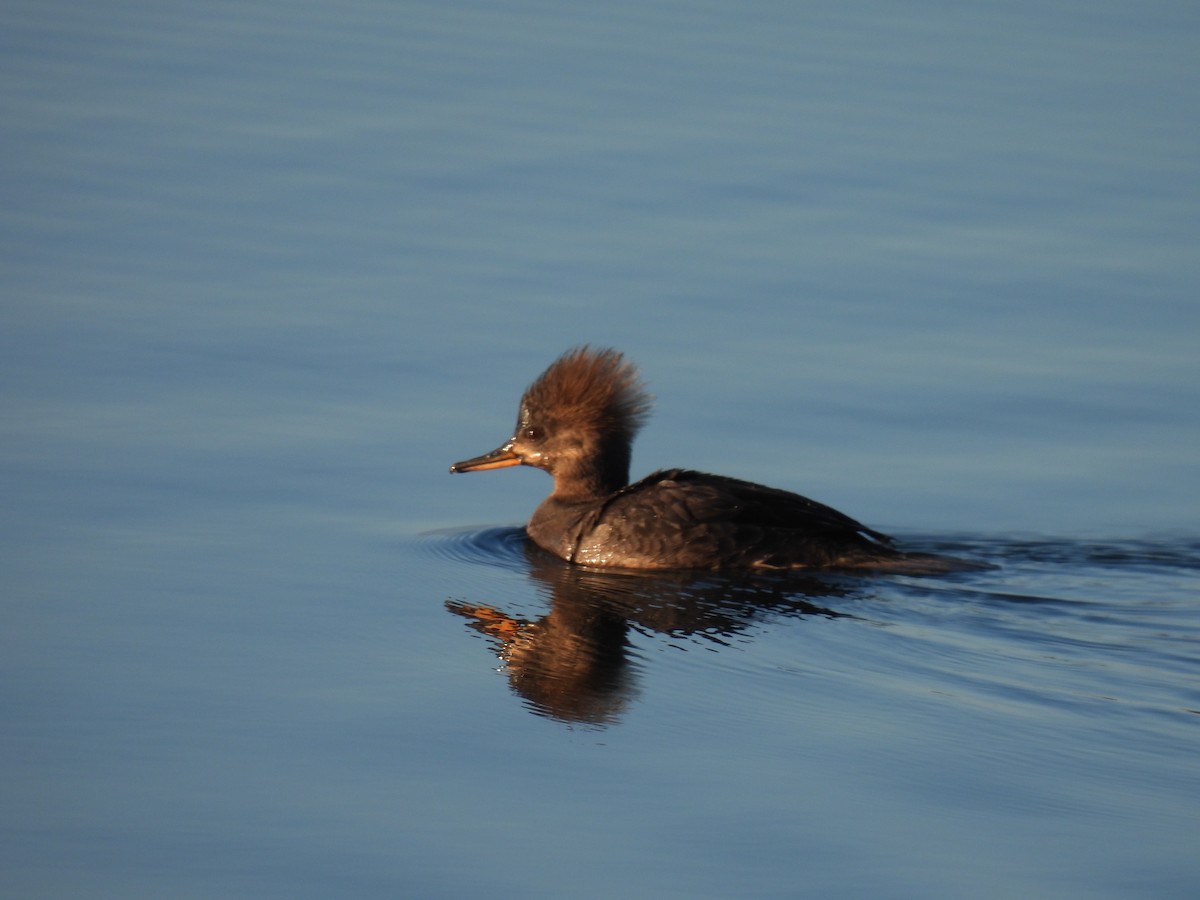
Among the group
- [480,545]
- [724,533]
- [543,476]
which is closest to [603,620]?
[724,533]

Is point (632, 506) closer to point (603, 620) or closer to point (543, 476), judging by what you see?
point (603, 620)

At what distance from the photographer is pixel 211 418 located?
423 inches

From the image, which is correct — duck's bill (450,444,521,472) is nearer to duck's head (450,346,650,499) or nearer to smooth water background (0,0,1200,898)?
duck's head (450,346,650,499)

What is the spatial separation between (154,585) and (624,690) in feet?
7.30

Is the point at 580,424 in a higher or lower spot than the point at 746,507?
higher

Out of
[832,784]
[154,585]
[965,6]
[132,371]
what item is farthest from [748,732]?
[965,6]

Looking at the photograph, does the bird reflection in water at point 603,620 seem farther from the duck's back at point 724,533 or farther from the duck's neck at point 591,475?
the duck's neck at point 591,475

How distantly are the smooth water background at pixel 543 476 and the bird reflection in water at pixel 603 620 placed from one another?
9cm

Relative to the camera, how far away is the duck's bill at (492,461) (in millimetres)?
10362

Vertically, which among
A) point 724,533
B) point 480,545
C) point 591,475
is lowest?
point 480,545

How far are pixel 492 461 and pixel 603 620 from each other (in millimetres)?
1967

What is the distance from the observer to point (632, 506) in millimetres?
9805

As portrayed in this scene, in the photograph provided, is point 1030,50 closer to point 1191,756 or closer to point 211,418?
point 211,418

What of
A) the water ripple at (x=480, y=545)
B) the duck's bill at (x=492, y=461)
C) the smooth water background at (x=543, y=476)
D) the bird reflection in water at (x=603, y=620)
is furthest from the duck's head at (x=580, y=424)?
the bird reflection in water at (x=603, y=620)
